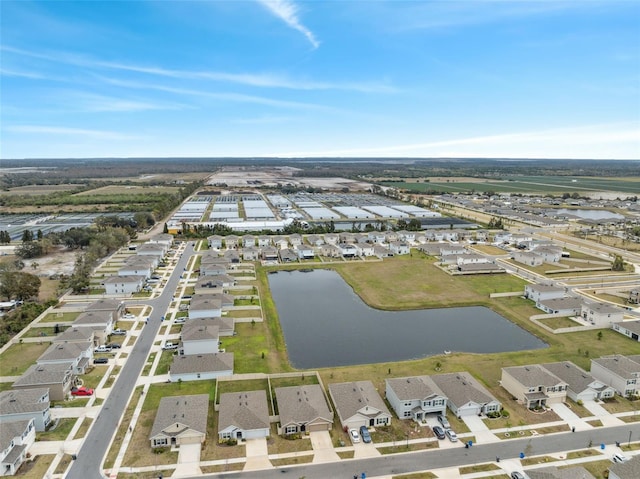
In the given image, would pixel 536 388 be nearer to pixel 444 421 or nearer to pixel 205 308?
pixel 444 421

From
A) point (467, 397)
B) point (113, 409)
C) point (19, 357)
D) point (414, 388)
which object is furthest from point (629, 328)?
point (19, 357)

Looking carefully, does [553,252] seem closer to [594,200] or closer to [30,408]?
[30,408]

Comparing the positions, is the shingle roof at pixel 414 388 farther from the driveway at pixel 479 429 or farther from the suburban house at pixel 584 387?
the suburban house at pixel 584 387

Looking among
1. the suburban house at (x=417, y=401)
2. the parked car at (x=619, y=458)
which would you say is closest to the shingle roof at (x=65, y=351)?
the suburban house at (x=417, y=401)

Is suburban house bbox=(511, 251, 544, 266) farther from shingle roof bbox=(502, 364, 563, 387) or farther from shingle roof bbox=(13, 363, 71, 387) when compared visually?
shingle roof bbox=(13, 363, 71, 387)

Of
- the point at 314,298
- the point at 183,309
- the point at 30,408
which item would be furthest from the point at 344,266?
the point at 30,408

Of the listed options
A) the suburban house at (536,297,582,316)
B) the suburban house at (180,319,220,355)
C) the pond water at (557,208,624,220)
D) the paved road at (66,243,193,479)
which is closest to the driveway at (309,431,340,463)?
the paved road at (66,243,193,479)

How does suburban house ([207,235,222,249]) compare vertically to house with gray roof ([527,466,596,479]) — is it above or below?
above
